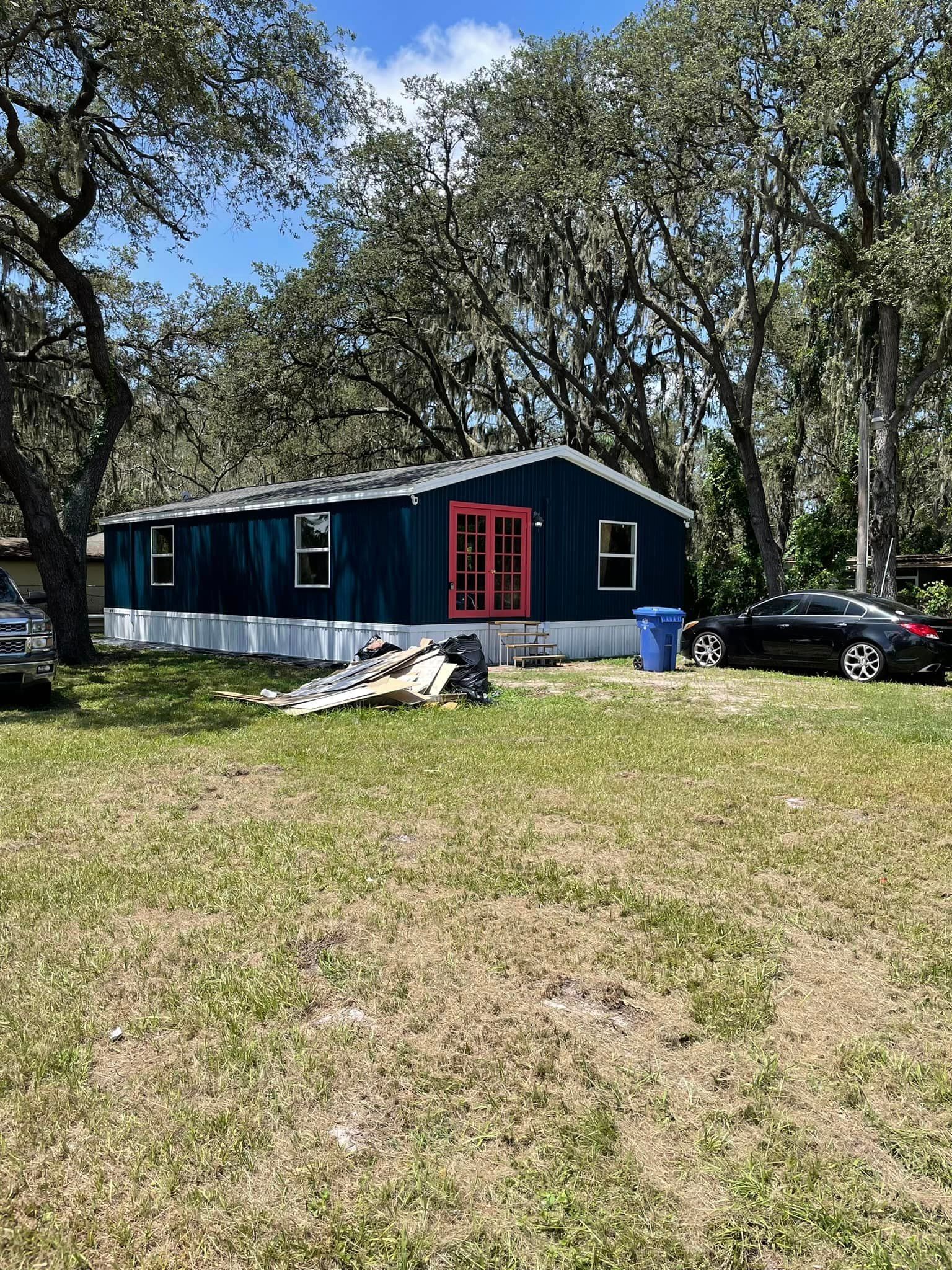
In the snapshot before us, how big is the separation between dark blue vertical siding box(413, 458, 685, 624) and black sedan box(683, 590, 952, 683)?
7.36 feet

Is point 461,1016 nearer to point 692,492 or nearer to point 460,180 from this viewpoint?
point 460,180

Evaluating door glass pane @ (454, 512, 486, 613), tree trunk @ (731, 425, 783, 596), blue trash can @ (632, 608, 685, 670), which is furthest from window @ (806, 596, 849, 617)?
tree trunk @ (731, 425, 783, 596)

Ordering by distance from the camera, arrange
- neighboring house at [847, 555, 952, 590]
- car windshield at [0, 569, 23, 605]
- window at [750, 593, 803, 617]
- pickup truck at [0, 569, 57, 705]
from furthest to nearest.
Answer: neighboring house at [847, 555, 952, 590], window at [750, 593, 803, 617], car windshield at [0, 569, 23, 605], pickup truck at [0, 569, 57, 705]

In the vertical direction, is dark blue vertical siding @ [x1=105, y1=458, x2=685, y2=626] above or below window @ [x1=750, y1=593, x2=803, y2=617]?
above

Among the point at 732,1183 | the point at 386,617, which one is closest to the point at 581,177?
the point at 386,617

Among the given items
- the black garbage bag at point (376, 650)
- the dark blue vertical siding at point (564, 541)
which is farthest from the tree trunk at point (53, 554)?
the dark blue vertical siding at point (564, 541)

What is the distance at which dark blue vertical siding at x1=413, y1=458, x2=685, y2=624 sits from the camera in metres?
13.7

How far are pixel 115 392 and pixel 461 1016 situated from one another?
1432cm

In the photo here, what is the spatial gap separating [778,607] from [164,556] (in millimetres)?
12888

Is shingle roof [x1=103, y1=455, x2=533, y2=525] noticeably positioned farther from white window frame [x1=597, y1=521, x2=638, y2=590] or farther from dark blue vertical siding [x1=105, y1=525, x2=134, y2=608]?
white window frame [x1=597, y1=521, x2=638, y2=590]

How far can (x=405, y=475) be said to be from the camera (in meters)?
16.0

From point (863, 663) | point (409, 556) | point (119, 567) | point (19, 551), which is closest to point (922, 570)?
point (863, 663)

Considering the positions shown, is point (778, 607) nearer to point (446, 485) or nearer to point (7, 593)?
point (446, 485)

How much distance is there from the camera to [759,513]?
830 inches
